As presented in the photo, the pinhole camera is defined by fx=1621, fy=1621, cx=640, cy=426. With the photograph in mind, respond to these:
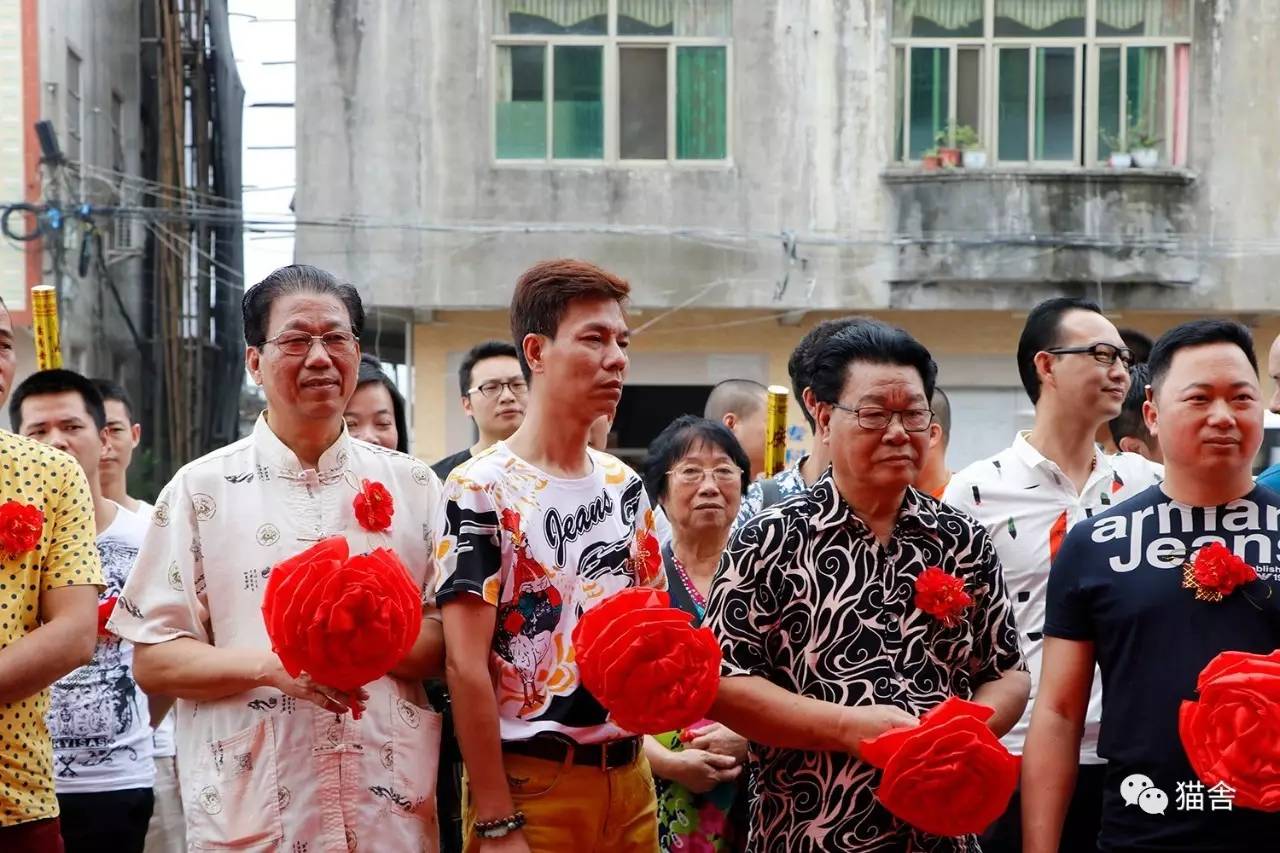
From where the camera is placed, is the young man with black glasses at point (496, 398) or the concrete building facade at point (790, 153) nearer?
the young man with black glasses at point (496, 398)

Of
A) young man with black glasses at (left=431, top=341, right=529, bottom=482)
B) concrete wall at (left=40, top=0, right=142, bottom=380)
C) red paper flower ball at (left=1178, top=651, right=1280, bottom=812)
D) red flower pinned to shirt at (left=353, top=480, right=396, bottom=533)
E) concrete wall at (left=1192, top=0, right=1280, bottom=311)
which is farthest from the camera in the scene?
concrete wall at (left=40, top=0, right=142, bottom=380)

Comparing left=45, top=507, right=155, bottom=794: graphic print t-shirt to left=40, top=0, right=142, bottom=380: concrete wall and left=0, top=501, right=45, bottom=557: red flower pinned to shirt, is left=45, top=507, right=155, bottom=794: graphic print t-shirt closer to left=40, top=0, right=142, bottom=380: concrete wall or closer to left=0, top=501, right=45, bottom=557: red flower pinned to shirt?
left=0, top=501, right=45, bottom=557: red flower pinned to shirt

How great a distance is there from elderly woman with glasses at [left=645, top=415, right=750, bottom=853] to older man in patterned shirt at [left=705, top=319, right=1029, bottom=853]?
858 millimetres

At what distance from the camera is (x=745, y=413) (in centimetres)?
695

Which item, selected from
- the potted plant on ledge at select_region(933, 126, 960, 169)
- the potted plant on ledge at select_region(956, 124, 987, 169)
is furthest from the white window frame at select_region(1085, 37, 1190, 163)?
the potted plant on ledge at select_region(933, 126, 960, 169)

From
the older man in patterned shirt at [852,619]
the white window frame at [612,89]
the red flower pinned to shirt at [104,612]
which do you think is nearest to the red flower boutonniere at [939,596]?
the older man in patterned shirt at [852,619]

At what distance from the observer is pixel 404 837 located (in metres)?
3.50

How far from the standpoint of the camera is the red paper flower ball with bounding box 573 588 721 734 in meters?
3.19

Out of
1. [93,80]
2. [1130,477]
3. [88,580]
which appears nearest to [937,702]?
[1130,477]

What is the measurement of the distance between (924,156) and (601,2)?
341cm

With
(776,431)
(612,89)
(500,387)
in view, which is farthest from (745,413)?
(612,89)

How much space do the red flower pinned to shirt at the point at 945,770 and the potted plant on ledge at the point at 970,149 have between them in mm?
12799

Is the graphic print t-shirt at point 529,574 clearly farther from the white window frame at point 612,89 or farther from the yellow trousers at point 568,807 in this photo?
the white window frame at point 612,89

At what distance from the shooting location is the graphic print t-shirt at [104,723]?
480cm
